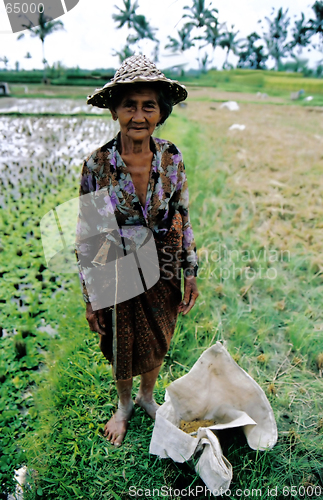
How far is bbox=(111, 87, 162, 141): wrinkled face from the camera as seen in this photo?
3.66 ft

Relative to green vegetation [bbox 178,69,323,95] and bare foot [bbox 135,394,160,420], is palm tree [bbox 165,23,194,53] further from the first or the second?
green vegetation [bbox 178,69,323,95]

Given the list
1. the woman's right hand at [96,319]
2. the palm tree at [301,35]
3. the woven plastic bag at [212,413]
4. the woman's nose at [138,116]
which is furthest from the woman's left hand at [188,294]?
the palm tree at [301,35]

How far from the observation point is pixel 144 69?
109 centimetres

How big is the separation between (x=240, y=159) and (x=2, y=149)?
14.1ft

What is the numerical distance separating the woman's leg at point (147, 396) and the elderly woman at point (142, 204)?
0.10 meters

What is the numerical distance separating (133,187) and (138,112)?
0.82 ft

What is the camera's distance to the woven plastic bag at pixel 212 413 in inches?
54.5

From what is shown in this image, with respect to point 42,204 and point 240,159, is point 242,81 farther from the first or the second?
point 42,204

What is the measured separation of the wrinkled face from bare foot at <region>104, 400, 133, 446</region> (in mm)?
1289

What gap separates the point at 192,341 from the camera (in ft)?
7.25

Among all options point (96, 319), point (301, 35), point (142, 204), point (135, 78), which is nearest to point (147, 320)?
point (96, 319)

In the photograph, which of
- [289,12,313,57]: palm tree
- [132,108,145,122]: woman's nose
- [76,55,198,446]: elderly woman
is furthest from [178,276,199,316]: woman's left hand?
[289,12,313,57]: palm tree

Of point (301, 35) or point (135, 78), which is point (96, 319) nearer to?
point (135, 78)

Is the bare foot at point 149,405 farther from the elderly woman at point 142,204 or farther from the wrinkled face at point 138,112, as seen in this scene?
the wrinkled face at point 138,112
